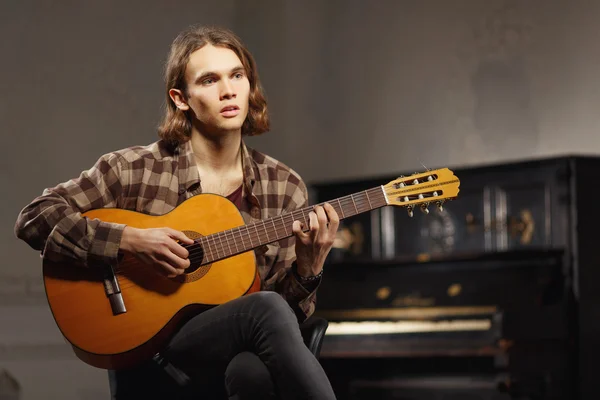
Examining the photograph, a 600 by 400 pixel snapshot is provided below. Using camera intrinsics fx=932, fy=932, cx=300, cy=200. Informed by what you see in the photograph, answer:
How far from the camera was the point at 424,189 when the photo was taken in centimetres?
227

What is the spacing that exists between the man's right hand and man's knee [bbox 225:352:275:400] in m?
0.28

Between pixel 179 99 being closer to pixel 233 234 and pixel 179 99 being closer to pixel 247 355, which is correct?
pixel 233 234

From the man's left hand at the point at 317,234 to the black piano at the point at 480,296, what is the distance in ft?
6.91

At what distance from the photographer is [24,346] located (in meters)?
4.72

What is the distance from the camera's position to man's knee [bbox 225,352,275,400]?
80.7 inches

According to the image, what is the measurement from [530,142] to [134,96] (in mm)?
2247

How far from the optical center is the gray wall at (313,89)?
4820 millimetres

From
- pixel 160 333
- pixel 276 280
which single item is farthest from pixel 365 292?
pixel 160 333

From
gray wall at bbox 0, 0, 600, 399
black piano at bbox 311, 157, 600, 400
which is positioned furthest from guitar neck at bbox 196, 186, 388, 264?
gray wall at bbox 0, 0, 600, 399

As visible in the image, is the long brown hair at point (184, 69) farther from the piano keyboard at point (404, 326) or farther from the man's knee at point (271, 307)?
the piano keyboard at point (404, 326)

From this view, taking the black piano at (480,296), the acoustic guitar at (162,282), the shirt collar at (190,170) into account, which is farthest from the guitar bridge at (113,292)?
the black piano at (480,296)

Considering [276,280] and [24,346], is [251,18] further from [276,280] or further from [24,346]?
[276,280]

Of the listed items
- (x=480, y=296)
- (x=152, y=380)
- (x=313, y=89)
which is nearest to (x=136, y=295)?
(x=152, y=380)

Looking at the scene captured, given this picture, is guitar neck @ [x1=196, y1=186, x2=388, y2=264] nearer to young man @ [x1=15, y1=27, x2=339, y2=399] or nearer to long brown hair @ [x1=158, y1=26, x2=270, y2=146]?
young man @ [x1=15, y1=27, x2=339, y2=399]
